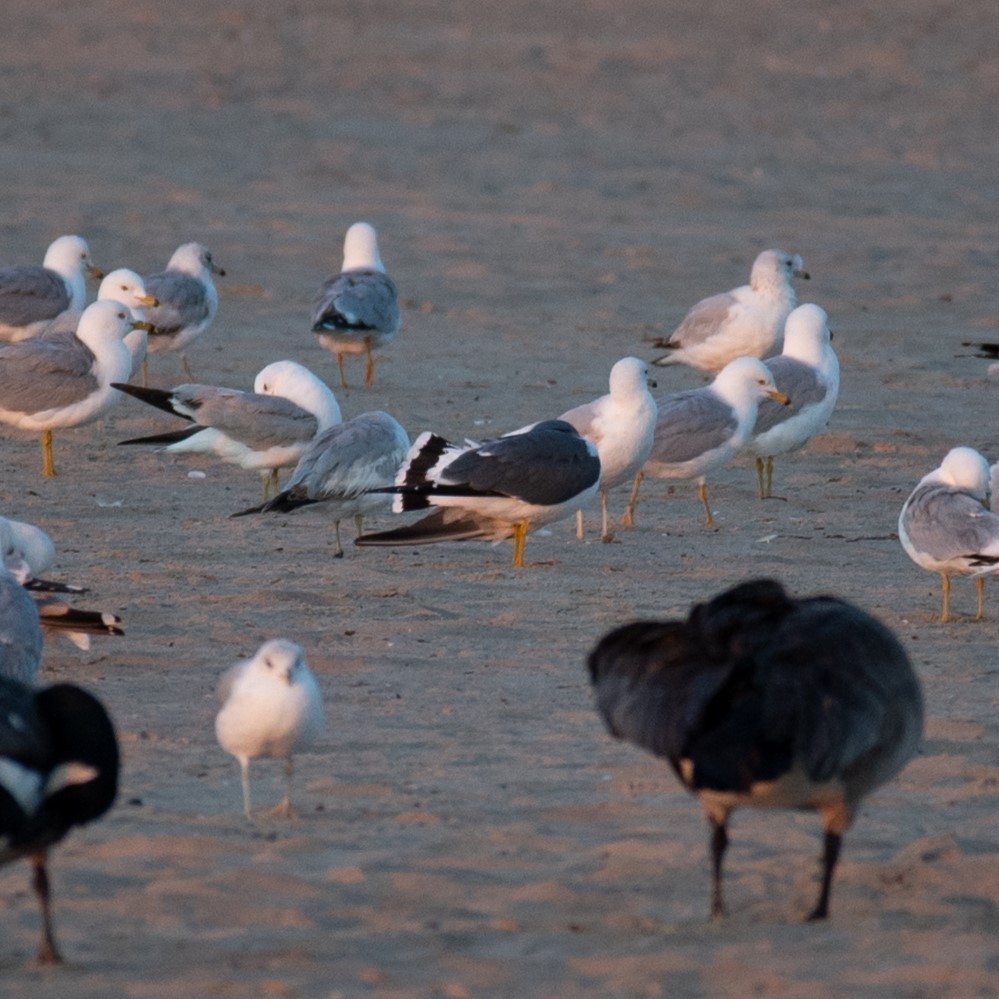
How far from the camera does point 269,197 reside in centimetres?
2139

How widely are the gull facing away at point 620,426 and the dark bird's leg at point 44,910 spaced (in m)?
5.85

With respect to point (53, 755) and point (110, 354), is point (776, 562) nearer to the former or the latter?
point (110, 354)

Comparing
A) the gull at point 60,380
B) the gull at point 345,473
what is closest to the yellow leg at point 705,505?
the gull at point 345,473

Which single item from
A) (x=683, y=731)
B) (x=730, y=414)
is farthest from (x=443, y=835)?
(x=730, y=414)

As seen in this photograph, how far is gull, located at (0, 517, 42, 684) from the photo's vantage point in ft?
22.6

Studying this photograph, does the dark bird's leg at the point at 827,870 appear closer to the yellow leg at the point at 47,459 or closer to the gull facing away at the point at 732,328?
the yellow leg at the point at 47,459

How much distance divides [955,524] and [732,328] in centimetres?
579

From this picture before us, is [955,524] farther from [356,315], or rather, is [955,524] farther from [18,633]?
[356,315]

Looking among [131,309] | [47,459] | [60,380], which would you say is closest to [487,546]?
[47,459]

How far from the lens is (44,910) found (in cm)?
497

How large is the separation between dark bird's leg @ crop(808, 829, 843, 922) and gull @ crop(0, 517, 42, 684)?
2770 mm

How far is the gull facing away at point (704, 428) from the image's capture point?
11.2 m

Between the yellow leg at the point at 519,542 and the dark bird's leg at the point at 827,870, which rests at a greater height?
the yellow leg at the point at 519,542

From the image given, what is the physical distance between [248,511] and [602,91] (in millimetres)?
18017
